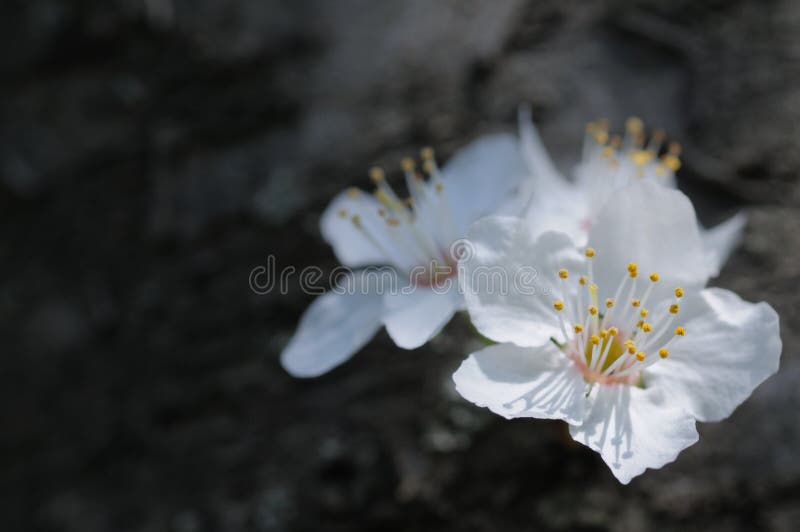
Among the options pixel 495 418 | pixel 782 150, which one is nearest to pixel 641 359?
pixel 495 418

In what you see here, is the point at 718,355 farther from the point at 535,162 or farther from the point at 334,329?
the point at 334,329

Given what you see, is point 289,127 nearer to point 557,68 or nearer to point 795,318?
point 557,68

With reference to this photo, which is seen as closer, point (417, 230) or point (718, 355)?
point (718, 355)

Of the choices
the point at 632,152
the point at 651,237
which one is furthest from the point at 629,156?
the point at 651,237

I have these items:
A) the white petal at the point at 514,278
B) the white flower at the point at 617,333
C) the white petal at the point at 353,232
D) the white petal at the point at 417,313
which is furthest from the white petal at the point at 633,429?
the white petal at the point at 353,232

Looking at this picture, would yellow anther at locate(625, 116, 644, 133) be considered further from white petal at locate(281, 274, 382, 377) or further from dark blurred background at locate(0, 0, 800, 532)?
white petal at locate(281, 274, 382, 377)

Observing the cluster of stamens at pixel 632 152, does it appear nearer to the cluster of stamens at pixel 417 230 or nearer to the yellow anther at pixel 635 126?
the yellow anther at pixel 635 126
